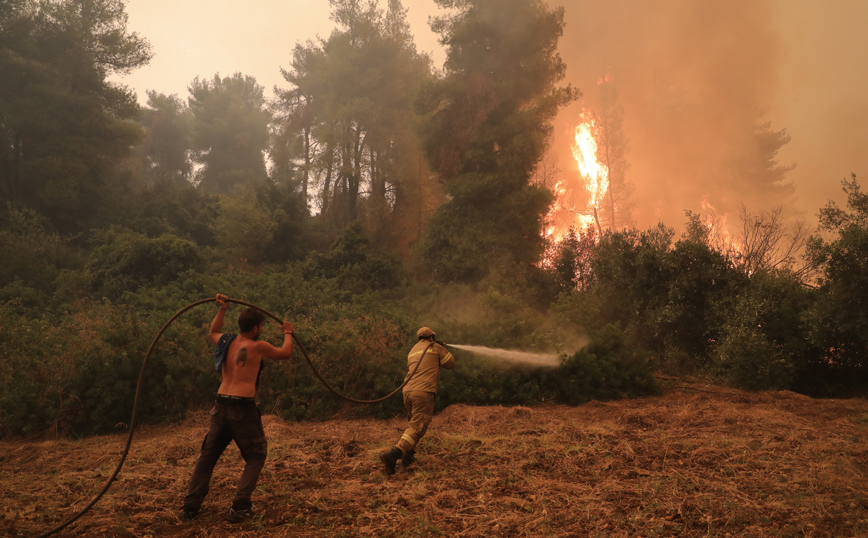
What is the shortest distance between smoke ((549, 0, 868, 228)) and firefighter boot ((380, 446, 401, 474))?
34.0 metres

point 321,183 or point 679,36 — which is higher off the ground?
point 679,36

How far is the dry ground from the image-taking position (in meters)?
5.28

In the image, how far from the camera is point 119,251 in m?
22.8

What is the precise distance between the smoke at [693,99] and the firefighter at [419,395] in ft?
107

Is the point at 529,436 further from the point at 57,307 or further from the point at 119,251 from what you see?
the point at 119,251

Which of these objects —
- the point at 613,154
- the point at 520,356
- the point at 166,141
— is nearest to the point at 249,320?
the point at 520,356

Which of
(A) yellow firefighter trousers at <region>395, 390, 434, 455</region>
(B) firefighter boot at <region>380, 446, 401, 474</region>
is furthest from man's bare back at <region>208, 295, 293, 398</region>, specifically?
(A) yellow firefighter trousers at <region>395, 390, 434, 455</region>

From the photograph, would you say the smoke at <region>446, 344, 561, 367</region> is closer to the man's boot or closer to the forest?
the forest

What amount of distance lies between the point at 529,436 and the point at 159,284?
61.1ft

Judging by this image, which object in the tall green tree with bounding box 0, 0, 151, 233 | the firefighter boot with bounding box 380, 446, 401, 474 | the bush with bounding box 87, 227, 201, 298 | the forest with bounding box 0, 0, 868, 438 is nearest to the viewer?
the firefighter boot with bounding box 380, 446, 401, 474

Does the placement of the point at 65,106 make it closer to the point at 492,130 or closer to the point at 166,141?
the point at 166,141

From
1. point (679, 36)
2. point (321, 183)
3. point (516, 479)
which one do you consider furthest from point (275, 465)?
point (679, 36)

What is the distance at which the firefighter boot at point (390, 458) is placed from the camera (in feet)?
23.0

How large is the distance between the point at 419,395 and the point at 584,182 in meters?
33.4
